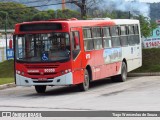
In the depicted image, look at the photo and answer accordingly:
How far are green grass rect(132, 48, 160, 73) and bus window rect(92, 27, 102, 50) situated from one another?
20.3 feet

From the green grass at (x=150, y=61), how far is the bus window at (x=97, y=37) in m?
6.19

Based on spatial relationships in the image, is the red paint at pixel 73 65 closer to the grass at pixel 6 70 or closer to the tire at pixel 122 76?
the tire at pixel 122 76

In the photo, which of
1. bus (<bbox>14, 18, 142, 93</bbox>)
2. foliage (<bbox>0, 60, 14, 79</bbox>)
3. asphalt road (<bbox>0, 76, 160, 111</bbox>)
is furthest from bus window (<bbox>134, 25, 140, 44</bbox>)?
foliage (<bbox>0, 60, 14, 79</bbox>)

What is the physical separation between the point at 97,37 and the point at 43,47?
3.13 meters

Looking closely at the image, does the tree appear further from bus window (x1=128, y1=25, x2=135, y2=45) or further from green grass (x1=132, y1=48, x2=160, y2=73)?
bus window (x1=128, y1=25, x2=135, y2=45)

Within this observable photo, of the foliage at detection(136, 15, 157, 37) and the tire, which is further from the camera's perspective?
the foliage at detection(136, 15, 157, 37)

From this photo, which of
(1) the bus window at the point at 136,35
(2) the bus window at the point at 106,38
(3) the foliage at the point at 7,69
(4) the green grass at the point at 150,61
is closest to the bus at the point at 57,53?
(2) the bus window at the point at 106,38

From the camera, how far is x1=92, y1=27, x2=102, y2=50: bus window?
20.9 meters

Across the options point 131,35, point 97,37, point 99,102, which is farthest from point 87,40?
point 131,35

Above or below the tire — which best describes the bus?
above

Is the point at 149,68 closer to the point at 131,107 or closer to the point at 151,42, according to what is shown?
the point at 151,42

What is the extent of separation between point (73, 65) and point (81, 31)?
172 centimetres

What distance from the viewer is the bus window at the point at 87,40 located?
19891 millimetres

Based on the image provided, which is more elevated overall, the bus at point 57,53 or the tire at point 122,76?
the bus at point 57,53
